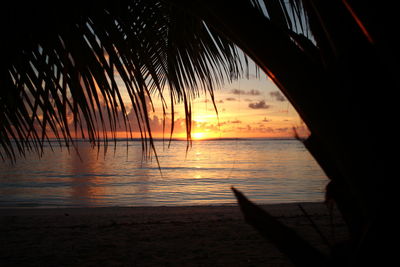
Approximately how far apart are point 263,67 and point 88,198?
425 inches

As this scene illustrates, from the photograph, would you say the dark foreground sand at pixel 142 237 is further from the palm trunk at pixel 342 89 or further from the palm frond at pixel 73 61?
the palm trunk at pixel 342 89

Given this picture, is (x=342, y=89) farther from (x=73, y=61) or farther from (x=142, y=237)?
(x=142, y=237)

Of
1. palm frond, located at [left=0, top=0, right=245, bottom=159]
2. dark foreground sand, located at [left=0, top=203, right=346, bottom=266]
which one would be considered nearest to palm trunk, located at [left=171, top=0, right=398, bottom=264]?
palm frond, located at [left=0, top=0, right=245, bottom=159]

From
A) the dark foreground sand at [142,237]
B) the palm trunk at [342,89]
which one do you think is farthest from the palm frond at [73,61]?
the dark foreground sand at [142,237]

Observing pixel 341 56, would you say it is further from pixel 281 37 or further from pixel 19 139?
pixel 19 139

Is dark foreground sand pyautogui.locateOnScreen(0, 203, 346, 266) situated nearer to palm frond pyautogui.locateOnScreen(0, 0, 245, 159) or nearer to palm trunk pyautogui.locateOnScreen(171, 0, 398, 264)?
palm frond pyautogui.locateOnScreen(0, 0, 245, 159)

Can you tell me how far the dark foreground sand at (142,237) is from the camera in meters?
4.23

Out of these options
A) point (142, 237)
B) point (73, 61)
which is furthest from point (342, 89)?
point (142, 237)

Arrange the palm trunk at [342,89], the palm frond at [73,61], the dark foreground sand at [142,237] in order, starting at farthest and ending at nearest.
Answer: the dark foreground sand at [142,237] < the palm frond at [73,61] < the palm trunk at [342,89]

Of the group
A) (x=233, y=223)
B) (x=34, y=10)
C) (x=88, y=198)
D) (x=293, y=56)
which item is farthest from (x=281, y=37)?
(x=88, y=198)

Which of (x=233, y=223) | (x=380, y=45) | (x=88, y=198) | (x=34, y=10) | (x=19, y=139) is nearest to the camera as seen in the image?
(x=380, y=45)

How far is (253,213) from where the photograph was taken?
0.63 m

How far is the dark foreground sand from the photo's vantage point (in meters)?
4.23

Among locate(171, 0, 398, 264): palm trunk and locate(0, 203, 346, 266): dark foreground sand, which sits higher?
locate(171, 0, 398, 264): palm trunk
